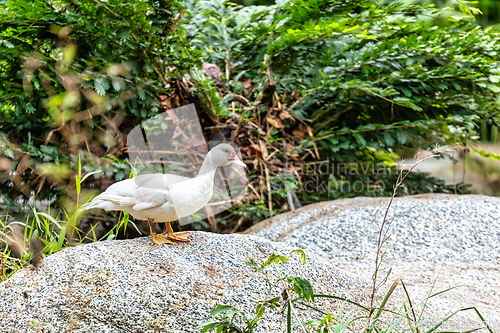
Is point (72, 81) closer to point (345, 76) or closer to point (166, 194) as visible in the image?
point (166, 194)

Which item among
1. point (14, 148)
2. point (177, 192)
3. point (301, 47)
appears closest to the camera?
point (177, 192)

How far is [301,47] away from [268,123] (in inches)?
27.1

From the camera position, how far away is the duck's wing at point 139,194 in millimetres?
1632

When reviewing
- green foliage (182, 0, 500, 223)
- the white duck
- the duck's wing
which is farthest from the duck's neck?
green foliage (182, 0, 500, 223)

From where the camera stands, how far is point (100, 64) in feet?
8.79

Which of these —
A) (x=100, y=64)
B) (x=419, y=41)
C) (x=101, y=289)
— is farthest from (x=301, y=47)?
(x=101, y=289)

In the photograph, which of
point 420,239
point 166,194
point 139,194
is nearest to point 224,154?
point 166,194

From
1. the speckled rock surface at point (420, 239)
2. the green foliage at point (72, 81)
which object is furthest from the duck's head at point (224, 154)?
the green foliage at point (72, 81)

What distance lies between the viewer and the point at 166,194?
5.32 ft

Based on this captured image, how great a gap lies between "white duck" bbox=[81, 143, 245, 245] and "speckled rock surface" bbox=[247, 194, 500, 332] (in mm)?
1013

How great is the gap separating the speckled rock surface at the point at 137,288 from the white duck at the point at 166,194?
0.20 meters

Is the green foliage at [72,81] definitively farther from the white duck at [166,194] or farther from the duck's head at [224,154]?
the duck's head at [224,154]

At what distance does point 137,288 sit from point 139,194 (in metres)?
0.37

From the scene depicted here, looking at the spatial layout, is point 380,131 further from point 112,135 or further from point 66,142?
point 66,142
